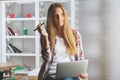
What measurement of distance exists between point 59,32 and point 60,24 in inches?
2.5

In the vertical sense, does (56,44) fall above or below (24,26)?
below

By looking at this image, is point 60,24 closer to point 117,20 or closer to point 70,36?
point 70,36

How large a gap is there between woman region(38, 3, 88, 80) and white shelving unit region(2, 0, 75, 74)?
2602 millimetres

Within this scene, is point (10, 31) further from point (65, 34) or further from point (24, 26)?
point (65, 34)

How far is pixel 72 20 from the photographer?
4.07 m

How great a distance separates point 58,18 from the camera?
5.22ft

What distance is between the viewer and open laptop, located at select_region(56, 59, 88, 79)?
1.55m

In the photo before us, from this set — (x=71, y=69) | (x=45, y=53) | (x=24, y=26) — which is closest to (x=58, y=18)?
(x=45, y=53)

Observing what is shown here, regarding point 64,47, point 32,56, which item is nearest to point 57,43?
point 64,47

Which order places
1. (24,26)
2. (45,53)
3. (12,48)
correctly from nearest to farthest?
1. (45,53)
2. (12,48)
3. (24,26)

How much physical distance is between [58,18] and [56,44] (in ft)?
0.61

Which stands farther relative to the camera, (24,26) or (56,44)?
(24,26)

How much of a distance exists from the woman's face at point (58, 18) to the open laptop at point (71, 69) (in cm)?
28

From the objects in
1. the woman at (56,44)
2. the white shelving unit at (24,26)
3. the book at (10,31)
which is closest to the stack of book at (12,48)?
the white shelving unit at (24,26)
